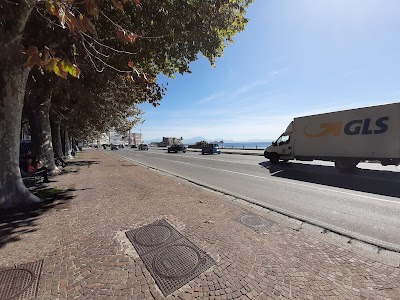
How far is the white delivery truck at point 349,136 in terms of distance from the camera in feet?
40.3

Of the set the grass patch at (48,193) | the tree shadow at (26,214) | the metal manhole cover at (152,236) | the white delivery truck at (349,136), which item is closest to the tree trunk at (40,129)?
the grass patch at (48,193)

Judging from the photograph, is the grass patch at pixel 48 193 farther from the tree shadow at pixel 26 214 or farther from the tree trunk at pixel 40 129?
the tree trunk at pixel 40 129

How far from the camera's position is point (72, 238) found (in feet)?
15.4

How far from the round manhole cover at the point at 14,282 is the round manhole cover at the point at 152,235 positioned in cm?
172

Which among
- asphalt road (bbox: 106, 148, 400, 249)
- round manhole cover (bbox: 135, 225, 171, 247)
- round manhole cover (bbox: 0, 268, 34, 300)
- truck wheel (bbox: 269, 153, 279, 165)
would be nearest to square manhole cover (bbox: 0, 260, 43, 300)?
round manhole cover (bbox: 0, 268, 34, 300)

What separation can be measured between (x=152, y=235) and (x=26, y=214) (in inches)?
151

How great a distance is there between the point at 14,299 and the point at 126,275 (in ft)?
4.43

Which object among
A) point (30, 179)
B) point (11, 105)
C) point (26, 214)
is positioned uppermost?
point (11, 105)

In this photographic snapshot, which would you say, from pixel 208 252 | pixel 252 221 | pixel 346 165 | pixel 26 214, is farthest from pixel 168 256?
pixel 346 165

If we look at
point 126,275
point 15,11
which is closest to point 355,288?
point 126,275

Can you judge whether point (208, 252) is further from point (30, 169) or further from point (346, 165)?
point (346, 165)

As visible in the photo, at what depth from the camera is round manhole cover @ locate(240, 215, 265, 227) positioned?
216 inches

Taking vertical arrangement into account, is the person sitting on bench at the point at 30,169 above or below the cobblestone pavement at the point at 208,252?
above

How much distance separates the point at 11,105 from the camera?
6617mm
